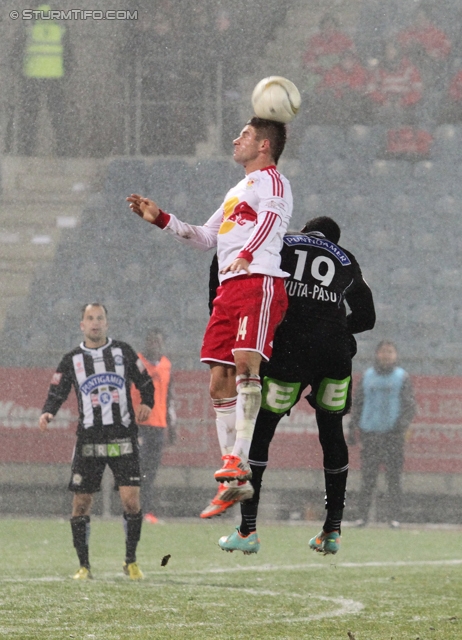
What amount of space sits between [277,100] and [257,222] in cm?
46

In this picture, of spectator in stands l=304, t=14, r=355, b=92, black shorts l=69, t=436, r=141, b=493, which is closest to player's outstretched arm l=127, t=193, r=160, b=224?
black shorts l=69, t=436, r=141, b=493

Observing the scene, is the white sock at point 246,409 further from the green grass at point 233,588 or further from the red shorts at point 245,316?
the green grass at point 233,588

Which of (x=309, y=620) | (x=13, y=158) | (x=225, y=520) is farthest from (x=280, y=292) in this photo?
(x=13, y=158)

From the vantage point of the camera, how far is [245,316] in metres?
4.14

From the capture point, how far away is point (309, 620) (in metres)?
6.59

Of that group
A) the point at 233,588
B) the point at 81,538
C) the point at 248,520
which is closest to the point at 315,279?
the point at 248,520

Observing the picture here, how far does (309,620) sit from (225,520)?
5878 millimetres

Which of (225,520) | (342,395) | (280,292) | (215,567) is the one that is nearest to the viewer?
(280,292)

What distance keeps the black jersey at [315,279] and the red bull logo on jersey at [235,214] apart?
9.2 inches

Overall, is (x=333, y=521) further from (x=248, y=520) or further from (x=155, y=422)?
(x=155, y=422)

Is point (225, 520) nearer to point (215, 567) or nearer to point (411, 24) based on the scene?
point (215, 567)

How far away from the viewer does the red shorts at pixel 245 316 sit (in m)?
4.15

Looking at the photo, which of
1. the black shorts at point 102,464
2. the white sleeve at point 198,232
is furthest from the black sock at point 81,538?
the white sleeve at point 198,232

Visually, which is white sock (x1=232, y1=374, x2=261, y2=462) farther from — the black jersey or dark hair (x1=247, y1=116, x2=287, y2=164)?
dark hair (x1=247, y1=116, x2=287, y2=164)
